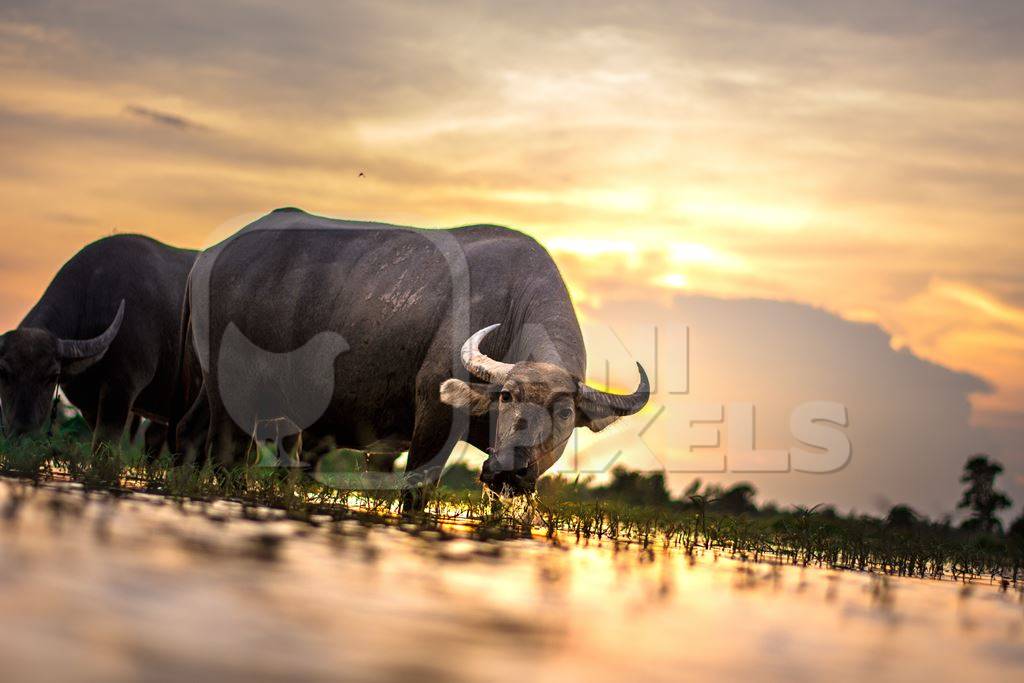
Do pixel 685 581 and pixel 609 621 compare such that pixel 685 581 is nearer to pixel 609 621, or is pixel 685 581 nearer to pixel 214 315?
pixel 609 621

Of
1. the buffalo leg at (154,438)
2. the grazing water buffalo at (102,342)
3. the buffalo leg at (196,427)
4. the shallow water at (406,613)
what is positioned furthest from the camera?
the buffalo leg at (154,438)

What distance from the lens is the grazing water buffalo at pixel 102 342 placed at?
1143 centimetres

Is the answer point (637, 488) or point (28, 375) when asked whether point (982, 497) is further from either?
point (28, 375)

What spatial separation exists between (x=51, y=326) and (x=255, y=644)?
11.0m

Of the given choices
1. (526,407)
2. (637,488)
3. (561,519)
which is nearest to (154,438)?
(637,488)

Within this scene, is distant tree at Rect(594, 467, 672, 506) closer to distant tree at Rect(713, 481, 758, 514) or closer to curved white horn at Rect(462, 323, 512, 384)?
distant tree at Rect(713, 481, 758, 514)

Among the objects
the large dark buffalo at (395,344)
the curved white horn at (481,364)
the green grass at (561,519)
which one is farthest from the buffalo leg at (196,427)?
the curved white horn at (481,364)

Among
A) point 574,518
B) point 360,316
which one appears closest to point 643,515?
point 574,518

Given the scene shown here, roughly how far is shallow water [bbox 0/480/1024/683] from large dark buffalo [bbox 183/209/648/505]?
1999mm

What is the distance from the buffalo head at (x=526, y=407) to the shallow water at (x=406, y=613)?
1.25 meters

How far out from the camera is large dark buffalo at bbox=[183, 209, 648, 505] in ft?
25.6

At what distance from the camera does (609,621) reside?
141 inches

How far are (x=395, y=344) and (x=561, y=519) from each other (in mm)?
2159

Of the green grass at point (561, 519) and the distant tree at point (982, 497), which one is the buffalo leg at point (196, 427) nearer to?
the green grass at point (561, 519)
